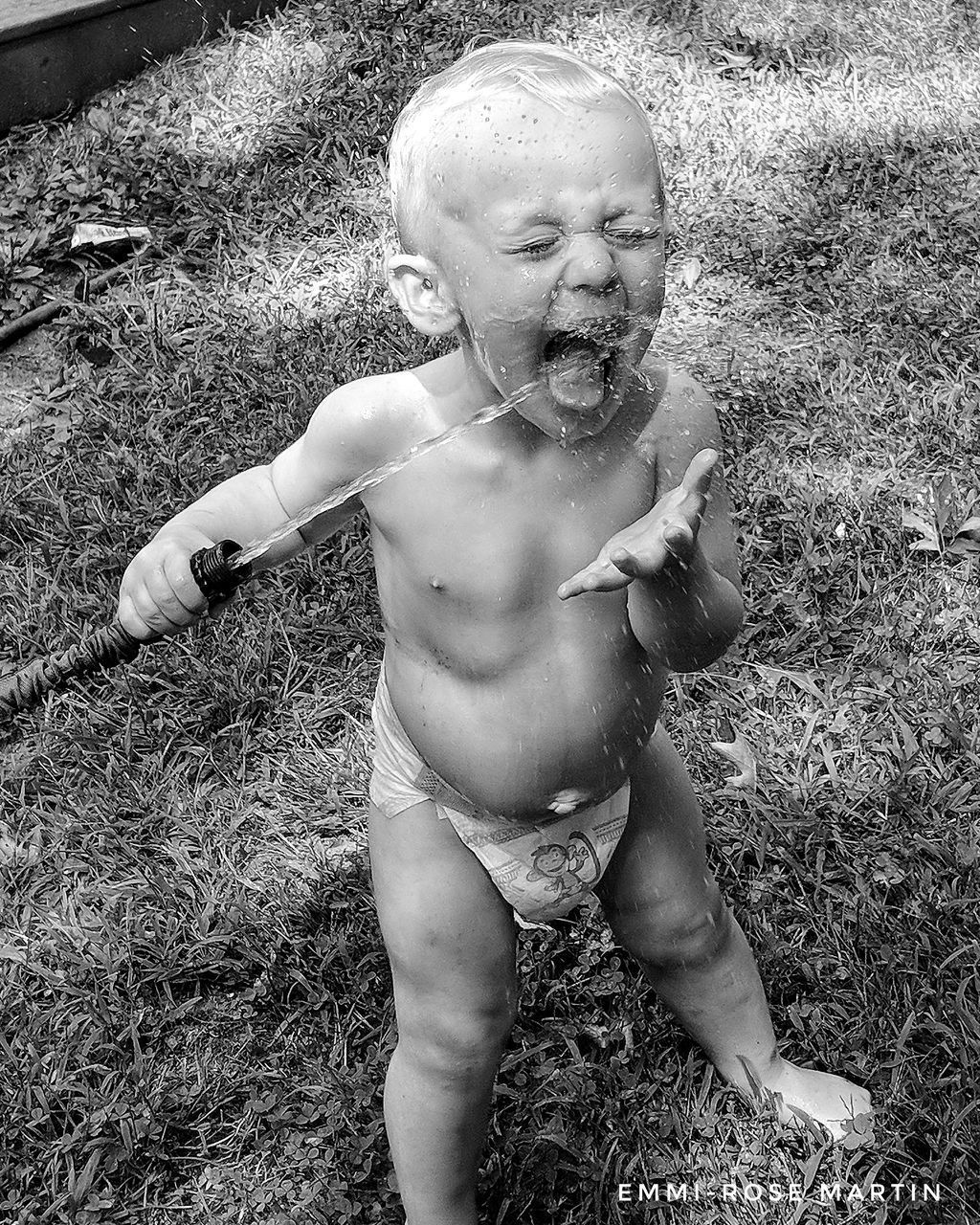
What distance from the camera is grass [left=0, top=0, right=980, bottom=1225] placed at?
236 centimetres

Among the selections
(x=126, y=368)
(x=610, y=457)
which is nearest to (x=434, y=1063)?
(x=610, y=457)

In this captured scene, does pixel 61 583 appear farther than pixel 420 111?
Yes

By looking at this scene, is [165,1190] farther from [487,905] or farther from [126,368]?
[126,368]

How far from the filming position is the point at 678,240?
406 cm

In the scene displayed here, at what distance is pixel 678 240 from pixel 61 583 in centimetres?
201

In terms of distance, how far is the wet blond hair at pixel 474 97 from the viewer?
1.57 metres

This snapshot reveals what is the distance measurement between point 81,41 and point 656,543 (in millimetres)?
4026

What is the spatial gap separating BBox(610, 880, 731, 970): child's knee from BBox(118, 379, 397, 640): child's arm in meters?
0.75

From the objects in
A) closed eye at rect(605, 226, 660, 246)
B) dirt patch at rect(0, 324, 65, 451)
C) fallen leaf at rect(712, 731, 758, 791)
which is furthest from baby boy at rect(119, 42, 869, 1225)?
dirt patch at rect(0, 324, 65, 451)

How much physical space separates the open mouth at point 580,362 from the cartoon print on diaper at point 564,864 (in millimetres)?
660

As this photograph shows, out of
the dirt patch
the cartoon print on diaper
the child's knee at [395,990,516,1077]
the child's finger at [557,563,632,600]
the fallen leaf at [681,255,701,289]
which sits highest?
the child's finger at [557,563,632,600]

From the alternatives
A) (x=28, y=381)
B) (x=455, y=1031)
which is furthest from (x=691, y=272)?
(x=455, y=1031)

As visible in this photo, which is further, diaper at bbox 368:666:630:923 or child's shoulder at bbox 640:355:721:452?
diaper at bbox 368:666:630:923

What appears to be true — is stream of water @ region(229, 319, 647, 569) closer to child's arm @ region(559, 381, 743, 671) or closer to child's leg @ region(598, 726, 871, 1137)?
child's arm @ region(559, 381, 743, 671)
